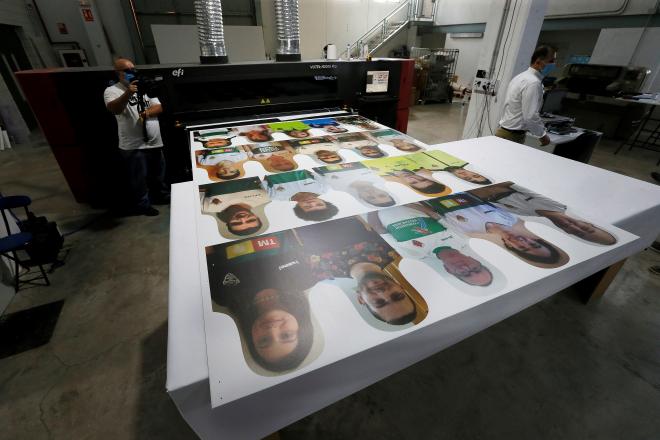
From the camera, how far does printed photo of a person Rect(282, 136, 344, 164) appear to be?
176cm

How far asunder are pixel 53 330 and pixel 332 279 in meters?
2.01

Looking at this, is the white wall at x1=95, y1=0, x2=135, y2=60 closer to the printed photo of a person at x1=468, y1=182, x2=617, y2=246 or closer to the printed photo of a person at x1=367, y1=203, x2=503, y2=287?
the printed photo of a person at x1=367, y1=203, x2=503, y2=287

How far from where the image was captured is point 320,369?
0.66m

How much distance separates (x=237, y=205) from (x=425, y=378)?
1.29m

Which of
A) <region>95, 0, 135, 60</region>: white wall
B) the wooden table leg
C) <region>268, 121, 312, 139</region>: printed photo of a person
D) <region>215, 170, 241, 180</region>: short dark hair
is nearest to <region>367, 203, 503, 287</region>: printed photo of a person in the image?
<region>215, 170, 241, 180</region>: short dark hair

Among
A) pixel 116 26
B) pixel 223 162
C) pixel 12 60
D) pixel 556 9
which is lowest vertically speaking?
pixel 223 162

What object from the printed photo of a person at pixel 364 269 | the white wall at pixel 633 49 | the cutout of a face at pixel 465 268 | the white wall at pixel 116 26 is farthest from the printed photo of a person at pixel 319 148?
the white wall at pixel 116 26

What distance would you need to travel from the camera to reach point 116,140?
280 cm

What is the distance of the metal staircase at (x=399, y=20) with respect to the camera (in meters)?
8.64

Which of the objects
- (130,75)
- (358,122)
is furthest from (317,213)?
(130,75)

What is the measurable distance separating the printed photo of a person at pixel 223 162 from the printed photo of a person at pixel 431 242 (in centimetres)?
81

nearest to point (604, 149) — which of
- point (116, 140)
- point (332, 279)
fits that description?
point (332, 279)

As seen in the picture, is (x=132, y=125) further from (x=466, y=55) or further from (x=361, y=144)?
(x=466, y=55)

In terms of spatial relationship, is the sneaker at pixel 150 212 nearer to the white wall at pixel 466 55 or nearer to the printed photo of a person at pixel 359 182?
the printed photo of a person at pixel 359 182
